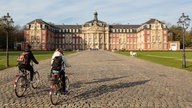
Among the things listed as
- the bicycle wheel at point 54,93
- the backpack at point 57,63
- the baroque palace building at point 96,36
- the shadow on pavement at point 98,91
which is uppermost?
the baroque palace building at point 96,36

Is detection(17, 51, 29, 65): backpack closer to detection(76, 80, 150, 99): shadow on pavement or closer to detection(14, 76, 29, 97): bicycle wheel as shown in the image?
detection(14, 76, 29, 97): bicycle wheel

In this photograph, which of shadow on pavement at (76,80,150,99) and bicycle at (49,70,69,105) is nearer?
bicycle at (49,70,69,105)

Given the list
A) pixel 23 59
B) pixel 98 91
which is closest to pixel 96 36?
pixel 98 91

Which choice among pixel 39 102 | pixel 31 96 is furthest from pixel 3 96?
pixel 39 102

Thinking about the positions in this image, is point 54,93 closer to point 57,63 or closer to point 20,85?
point 57,63

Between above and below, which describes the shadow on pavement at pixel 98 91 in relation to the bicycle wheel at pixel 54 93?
below

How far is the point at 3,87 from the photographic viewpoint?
12031 mm

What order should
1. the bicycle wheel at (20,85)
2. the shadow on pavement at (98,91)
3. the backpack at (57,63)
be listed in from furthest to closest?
the shadow on pavement at (98,91) → the bicycle wheel at (20,85) → the backpack at (57,63)

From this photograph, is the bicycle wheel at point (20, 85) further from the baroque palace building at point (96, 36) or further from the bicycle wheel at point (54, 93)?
the baroque palace building at point (96, 36)

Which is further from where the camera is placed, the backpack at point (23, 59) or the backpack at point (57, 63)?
the backpack at point (23, 59)

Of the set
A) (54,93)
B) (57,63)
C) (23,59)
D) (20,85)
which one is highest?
(23,59)

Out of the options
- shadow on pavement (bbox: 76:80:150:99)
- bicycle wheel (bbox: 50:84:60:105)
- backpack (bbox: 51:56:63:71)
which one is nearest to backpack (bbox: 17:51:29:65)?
backpack (bbox: 51:56:63:71)

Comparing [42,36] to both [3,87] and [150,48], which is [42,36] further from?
[3,87]

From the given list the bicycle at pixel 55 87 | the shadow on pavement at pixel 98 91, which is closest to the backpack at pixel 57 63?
the bicycle at pixel 55 87
